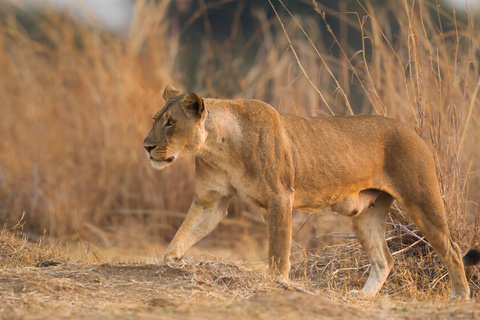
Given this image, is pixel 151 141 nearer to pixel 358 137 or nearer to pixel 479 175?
pixel 358 137

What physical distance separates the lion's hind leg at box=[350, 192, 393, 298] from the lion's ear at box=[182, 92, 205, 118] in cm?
173

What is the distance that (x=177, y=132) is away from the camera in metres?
4.81

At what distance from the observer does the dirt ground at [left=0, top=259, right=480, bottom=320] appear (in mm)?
3586

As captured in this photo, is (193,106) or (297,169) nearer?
(193,106)

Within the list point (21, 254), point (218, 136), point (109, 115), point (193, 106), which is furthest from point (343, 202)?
point (109, 115)

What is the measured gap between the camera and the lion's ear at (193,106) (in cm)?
477

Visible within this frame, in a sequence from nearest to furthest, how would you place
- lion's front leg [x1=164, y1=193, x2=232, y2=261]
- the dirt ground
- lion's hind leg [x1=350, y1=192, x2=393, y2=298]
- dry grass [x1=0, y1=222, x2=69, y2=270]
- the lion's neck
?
1. the dirt ground
2. the lion's neck
3. lion's front leg [x1=164, y1=193, x2=232, y2=261]
4. dry grass [x1=0, y1=222, x2=69, y2=270]
5. lion's hind leg [x1=350, y1=192, x2=393, y2=298]

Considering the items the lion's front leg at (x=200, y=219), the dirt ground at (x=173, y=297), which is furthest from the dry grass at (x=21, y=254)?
the lion's front leg at (x=200, y=219)

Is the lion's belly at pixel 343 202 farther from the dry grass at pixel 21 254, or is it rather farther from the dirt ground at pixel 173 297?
the dry grass at pixel 21 254

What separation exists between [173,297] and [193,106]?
140 centimetres

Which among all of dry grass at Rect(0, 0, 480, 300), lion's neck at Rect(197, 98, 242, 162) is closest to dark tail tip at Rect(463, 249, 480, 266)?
dry grass at Rect(0, 0, 480, 300)

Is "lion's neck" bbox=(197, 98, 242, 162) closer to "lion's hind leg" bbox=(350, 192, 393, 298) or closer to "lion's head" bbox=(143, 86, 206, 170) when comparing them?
→ "lion's head" bbox=(143, 86, 206, 170)

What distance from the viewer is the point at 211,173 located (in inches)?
196

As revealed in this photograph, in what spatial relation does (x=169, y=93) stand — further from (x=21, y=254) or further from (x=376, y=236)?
(x=376, y=236)
